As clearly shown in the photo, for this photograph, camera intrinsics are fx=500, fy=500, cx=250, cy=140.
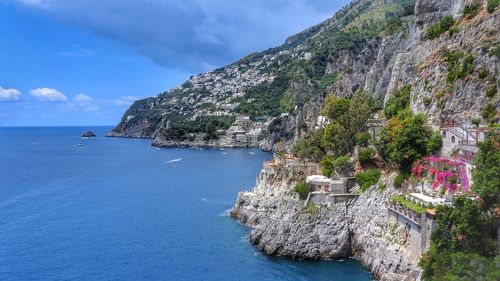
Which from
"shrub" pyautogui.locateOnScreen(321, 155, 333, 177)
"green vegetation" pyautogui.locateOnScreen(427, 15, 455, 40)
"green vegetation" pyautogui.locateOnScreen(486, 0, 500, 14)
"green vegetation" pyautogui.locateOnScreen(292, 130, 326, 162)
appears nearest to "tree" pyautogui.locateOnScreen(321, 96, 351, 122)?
"green vegetation" pyautogui.locateOnScreen(292, 130, 326, 162)

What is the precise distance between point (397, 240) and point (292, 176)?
920 inches

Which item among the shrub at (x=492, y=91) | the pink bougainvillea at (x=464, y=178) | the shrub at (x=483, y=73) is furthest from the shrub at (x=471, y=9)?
the pink bougainvillea at (x=464, y=178)

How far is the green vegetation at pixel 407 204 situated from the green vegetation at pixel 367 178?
A: 7068mm

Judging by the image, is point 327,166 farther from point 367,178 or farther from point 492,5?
point 492,5

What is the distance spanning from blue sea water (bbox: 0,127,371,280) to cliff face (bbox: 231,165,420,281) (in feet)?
4.37

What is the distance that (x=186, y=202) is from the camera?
86.1 metres

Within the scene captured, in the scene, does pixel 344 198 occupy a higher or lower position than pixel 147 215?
higher

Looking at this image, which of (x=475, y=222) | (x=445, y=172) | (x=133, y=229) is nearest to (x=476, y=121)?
(x=445, y=172)

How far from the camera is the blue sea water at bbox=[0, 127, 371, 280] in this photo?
50438mm

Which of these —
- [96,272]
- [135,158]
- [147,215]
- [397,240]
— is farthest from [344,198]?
[135,158]

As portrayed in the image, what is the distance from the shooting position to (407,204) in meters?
43.0

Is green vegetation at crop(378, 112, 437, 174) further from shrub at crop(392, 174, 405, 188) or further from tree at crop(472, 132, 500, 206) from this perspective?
tree at crop(472, 132, 500, 206)

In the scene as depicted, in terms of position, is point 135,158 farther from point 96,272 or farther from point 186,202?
point 96,272

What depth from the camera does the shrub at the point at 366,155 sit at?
57469mm
